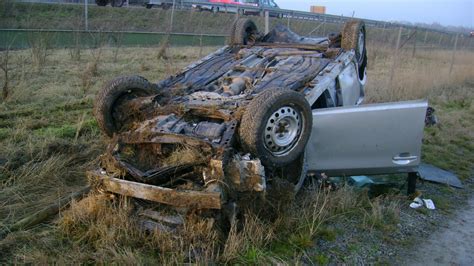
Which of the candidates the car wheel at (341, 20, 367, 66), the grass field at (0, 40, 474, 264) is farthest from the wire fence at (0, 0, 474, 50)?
the car wheel at (341, 20, 367, 66)

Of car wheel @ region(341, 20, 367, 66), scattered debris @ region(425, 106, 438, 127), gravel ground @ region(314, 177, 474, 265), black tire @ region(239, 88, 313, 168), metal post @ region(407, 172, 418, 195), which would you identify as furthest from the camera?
car wheel @ region(341, 20, 367, 66)

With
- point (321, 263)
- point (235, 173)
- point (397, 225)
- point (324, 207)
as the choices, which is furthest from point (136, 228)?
point (397, 225)

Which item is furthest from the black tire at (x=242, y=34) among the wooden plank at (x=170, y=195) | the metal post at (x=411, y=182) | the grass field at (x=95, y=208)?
the wooden plank at (x=170, y=195)

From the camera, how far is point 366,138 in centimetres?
424

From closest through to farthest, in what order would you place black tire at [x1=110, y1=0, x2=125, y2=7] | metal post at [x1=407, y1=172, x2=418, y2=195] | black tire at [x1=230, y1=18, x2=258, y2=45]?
metal post at [x1=407, y1=172, x2=418, y2=195], black tire at [x1=230, y1=18, x2=258, y2=45], black tire at [x1=110, y1=0, x2=125, y2=7]

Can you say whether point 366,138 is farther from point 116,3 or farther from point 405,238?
point 116,3

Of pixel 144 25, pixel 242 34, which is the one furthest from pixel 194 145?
pixel 144 25

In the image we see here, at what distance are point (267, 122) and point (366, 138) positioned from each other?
1.23 meters

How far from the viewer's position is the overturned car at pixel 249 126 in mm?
3375

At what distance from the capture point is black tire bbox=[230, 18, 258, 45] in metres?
6.14

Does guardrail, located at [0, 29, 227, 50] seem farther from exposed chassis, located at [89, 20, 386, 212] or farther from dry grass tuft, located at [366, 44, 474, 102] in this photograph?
dry grass tuft, located at [366, 44, 474, 102]

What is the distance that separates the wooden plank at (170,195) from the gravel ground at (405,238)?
3.32 ft

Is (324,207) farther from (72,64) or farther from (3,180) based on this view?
(72,64)

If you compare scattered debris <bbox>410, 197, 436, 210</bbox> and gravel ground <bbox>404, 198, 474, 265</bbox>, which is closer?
gravel ground <bbox>404, 198, 474, 265</bbox>
